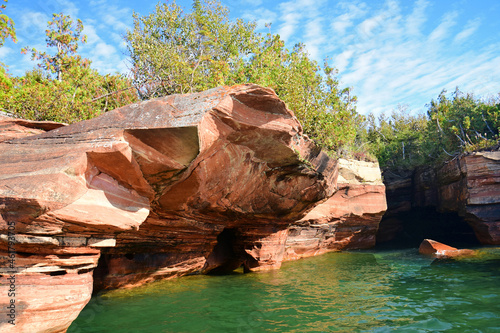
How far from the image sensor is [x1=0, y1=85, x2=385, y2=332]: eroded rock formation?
16.3ft

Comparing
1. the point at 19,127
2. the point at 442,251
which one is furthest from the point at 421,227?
the point at 19,127

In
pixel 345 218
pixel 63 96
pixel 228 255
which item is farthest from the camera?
pixel 345 218

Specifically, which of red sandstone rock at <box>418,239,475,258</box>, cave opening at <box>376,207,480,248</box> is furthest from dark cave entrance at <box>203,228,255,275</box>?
cave opening at <box>376,207,480,248</box>

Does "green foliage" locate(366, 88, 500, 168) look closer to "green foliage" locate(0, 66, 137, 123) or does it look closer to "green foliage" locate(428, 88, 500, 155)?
"green foliage" locate(428, 88, 500, 155)

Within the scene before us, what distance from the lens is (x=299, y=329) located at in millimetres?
6180

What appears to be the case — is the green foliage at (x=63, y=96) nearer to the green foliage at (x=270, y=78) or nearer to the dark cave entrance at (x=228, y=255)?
the green foliage at (x=270, y=78)

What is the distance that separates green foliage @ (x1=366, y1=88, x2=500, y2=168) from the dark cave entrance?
1641 centimetres

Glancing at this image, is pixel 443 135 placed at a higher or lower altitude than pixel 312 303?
higher

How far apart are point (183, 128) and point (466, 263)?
42.4 feet

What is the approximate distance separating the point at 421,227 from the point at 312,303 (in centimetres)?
2270

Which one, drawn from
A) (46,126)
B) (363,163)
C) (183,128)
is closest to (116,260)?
(46,126)

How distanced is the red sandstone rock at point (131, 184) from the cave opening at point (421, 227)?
17737 mm

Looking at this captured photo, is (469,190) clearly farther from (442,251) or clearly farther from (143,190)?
(143,190)

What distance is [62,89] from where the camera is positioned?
13.3 meters
